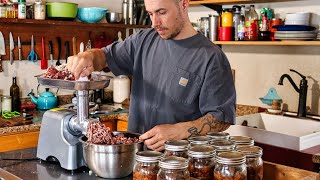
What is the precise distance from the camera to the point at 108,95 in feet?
14.7

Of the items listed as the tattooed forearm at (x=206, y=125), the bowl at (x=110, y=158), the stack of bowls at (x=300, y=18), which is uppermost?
the stack of bowls at (x=300, y=18)

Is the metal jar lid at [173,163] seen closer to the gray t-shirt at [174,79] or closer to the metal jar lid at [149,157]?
the metal jar lid at [149,157]

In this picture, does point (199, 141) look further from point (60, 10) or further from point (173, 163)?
point (60, 10)

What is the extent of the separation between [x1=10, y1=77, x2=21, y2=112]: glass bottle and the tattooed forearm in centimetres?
231

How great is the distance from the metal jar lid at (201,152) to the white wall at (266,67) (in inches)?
85.8

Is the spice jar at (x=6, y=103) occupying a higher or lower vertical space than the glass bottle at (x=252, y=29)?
lower

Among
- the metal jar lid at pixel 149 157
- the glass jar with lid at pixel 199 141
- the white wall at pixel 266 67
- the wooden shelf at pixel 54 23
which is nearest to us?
the metal jar lid at pixel 149 157

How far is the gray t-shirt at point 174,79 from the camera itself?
207 cm

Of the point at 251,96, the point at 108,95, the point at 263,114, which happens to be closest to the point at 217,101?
the point at 263,114

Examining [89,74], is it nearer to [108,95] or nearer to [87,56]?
[87,56]

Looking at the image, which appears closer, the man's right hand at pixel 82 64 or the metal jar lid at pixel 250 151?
the metal jar lid at pixel 250 151

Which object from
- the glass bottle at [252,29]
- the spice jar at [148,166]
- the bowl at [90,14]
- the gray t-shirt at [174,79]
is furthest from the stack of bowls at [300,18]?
the spice jar at [148,166]

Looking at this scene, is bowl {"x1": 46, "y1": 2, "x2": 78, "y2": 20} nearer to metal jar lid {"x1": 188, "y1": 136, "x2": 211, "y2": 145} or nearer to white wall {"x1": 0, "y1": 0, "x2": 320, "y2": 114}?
white wall {"x1": 0, "y1": 0, "x2": 320, "y2": 114}

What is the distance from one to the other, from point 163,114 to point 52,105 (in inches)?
78.8
